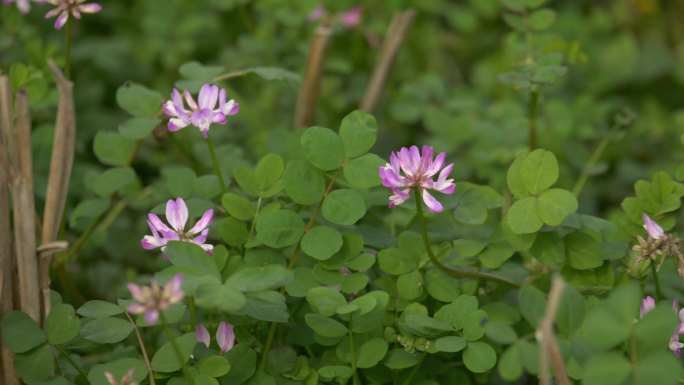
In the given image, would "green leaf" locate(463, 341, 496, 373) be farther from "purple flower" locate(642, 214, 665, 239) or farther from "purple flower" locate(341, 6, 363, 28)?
"purple flower" locate(341, 6, 363, 28)

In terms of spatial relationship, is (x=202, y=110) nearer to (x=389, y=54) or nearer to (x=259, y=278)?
(x=259, y=278)

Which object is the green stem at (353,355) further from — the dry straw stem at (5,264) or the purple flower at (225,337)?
the dry straw stem at (5,264)

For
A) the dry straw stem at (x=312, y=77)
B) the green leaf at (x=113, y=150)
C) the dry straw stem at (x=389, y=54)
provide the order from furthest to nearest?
the dry straw stem at (x=389, y=54) < the dry straw stem at (x=312, y=77) < the green leaf at (x=113, y=150)

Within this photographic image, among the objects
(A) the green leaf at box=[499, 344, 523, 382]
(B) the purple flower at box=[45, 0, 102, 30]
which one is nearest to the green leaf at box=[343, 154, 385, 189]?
(A) the green leaf at box=[499, 344, 523, 382]

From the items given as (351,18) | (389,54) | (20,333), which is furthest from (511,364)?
(351,18)

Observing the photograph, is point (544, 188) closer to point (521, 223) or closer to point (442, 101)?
point (521, 223)

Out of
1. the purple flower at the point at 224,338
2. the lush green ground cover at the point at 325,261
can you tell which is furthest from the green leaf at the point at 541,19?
the purple flower at the point at 224,338
